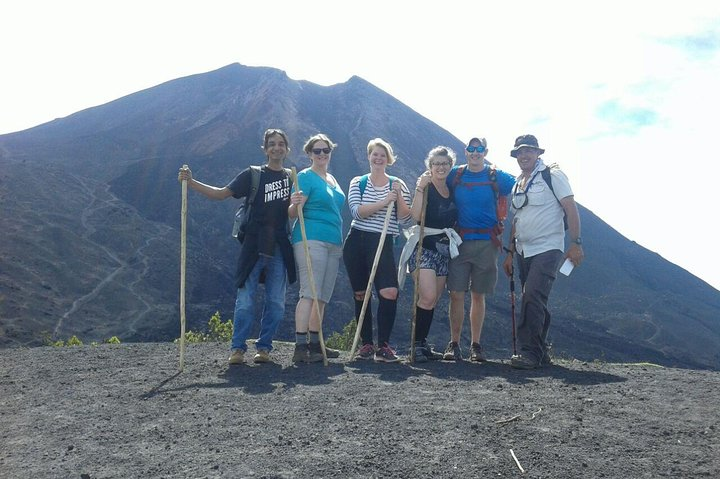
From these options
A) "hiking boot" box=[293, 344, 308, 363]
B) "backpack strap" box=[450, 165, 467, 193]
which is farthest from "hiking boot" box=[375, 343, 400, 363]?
"backpack strap" box=[450, 165, 467, 193]

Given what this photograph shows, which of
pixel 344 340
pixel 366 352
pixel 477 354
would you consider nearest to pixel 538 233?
pixel 477 354

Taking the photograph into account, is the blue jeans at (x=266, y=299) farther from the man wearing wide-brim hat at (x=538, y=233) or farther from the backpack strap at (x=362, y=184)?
the man wearing wide-brim hat at (x=538, y=233)

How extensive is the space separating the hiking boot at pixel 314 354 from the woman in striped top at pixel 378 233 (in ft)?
1.84

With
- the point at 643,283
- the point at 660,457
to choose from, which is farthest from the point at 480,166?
the point at 643,283

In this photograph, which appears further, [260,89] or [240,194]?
[260,89]

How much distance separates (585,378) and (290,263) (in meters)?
2.96

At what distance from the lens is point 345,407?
4836mm

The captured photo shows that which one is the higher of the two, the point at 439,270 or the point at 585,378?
the point at 439,270

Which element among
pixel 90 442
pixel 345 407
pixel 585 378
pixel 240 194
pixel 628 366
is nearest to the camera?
pixel 90 442

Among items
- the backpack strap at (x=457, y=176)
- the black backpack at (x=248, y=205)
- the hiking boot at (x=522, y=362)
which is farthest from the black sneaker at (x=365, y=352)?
the backpack strap at (x=457, y=176)

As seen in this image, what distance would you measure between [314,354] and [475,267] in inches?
72.2

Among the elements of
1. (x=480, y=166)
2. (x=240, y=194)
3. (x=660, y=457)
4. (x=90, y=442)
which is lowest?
(x=90, y=442)

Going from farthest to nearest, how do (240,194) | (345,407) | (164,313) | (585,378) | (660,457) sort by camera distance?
1. (164,313)
2. (240,194)
3. (585,378)
4. (345,407)
5. (660,457)

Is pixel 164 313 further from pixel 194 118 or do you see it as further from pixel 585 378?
pixel 194 118
